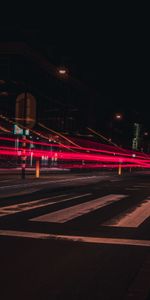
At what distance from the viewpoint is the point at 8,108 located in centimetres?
6738

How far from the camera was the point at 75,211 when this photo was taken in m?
14.1

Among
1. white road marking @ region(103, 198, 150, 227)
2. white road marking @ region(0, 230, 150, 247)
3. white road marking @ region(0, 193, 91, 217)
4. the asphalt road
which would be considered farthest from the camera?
white road marking @ region(0, 193, 91, 217)

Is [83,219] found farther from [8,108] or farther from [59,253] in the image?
[8,108]

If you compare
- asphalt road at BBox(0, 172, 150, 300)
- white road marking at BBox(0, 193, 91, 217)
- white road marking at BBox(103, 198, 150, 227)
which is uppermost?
white road marking at BBox(0, 193, 91, 217)

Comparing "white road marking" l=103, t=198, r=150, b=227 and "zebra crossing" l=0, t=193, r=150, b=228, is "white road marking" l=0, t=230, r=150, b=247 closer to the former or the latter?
"zebra crossing" l=0, t=193, r=150, b=228

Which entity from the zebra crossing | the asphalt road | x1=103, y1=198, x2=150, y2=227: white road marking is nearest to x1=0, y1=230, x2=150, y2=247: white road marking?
the asphalt road

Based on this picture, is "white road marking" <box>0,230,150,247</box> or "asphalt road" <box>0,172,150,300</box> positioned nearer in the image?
"asphalt road" <box>0,172,150,300</box>

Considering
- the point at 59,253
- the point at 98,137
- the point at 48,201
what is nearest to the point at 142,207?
the point at 48,201

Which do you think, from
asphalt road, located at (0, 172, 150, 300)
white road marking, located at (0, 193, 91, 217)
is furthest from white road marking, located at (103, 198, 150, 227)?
white road marking, located at (0, 193, 91, 217)

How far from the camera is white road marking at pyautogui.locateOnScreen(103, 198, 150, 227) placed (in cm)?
1184

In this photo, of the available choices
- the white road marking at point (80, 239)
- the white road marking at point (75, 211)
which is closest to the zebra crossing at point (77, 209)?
the white road marking at point (75, 211)

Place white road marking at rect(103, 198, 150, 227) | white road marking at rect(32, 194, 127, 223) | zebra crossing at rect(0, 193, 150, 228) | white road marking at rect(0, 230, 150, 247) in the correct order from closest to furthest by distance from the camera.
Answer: white road marking at rect(0, 230, 150, 247) → white road marking at rect(103, 198, 150, 227) → zebra crossing at rect(0, 193, 150, 228) → white road marking at rect(32, 194, 127, 223)

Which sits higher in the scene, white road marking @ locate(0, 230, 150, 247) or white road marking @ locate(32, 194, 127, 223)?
white road marking @ locate(32, 194, 127, 223)

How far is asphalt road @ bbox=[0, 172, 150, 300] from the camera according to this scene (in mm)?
6297
